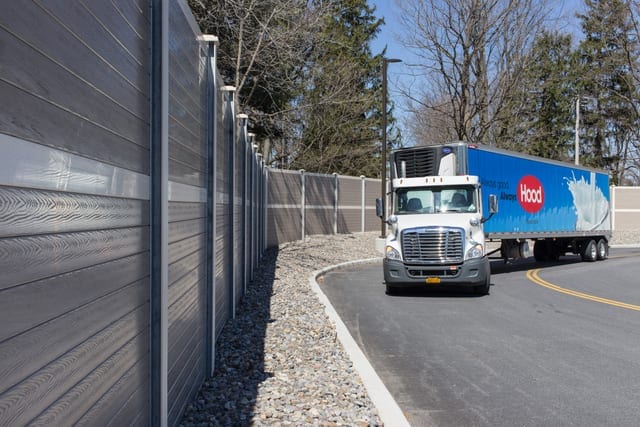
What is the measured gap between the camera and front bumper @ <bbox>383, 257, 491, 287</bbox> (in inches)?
550

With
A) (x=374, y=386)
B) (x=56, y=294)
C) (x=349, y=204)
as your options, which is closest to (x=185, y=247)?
(x=374, y=386)

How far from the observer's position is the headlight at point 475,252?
14.1 metres

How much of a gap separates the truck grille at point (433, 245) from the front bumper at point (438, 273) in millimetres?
153

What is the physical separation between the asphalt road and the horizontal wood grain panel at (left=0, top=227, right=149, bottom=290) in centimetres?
360

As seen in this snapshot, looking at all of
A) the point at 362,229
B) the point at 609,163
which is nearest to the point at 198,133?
the point at 362,229

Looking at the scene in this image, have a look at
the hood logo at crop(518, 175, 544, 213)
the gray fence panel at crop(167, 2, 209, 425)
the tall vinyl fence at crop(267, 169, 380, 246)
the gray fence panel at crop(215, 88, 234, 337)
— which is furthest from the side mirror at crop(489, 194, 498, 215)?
the tall vinyl fence at crop(267, 169, 380, 246)

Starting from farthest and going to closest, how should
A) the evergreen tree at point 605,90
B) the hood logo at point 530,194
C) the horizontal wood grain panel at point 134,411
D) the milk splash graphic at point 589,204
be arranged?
1. the evergreen tree at point 605,90
2. the milk splash graphic at point 589,204
3. the hood logo at point 530,194
4. the horizontal wood grain panel at point 134,411

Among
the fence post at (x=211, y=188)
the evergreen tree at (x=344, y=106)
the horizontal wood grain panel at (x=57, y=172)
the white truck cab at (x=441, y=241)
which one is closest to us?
the horizontal wood grain panel at (x=57, y=172)

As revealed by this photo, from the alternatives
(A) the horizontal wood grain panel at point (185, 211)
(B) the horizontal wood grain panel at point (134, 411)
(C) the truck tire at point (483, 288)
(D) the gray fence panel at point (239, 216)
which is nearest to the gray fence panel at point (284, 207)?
(C) the truck tire at point (483, 288)

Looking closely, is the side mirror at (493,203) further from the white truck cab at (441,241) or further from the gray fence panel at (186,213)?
the gray fence panel at (186,213)

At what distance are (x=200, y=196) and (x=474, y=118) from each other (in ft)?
100

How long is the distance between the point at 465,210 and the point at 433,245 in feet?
4.45

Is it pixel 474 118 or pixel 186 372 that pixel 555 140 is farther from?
pixel 186 372

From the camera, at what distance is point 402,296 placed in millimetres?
14422
